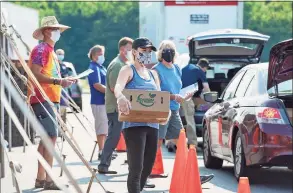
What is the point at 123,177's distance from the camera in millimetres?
12406

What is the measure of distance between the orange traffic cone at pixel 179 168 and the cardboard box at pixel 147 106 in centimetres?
146

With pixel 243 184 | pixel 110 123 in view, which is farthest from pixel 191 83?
pixel 243 184

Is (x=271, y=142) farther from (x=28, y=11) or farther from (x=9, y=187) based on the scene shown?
(x=28, y=11)

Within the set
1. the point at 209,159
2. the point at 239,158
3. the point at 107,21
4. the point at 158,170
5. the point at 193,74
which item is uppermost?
the point at 193,74

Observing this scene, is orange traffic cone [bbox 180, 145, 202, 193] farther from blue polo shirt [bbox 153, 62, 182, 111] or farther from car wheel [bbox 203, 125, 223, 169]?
car wheel [bbox 203, 125, 223, 169]

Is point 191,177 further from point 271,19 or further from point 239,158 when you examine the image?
point 271,19

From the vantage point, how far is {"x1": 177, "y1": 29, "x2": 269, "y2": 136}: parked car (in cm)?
1856

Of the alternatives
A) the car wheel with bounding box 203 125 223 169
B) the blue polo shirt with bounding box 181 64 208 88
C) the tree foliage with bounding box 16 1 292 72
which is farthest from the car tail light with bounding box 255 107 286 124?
the tree foliage with bounding box 16 1 292 72

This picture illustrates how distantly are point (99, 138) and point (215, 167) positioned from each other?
1902 mm

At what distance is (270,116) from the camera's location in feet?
35.4

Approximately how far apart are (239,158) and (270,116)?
87 cm

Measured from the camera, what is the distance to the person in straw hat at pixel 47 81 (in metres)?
10.5

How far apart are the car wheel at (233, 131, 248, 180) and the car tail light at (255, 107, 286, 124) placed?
583mm

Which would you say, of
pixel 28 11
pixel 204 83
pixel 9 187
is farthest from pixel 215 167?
pixel 28 11
